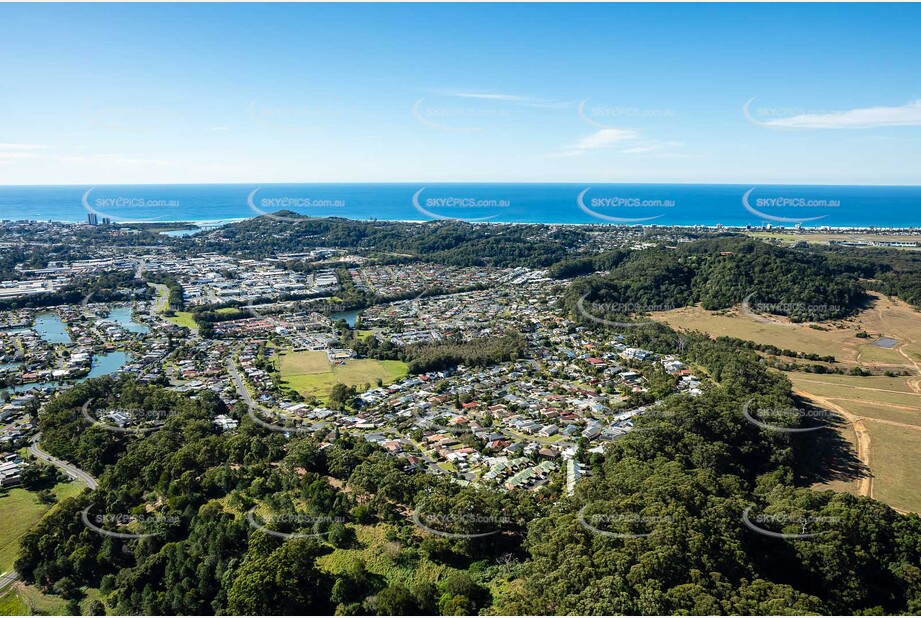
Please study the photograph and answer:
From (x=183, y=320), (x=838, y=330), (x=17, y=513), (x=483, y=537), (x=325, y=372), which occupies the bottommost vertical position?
(x=17, y=513)

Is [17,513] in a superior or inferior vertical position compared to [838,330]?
inferior

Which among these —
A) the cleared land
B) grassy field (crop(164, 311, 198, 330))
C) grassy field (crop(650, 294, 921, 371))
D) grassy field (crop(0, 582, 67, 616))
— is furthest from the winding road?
grassy field (crop(650, 294, 921, 371))

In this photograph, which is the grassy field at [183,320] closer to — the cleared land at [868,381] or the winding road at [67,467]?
the winding road at [67,467]

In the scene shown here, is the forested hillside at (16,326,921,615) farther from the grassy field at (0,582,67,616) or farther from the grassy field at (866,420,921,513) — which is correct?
the grassy field at (866,420,921,513)

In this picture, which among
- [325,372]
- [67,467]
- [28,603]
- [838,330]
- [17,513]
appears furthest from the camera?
[838,330]

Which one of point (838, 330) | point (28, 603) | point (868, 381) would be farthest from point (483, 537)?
point (838, 330)

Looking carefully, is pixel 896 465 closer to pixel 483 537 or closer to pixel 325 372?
pixel 483 537
